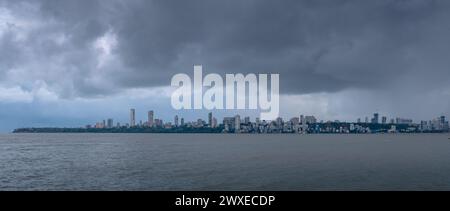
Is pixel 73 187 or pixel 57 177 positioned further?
pixel 57 177

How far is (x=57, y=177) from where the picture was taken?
5997 cm
